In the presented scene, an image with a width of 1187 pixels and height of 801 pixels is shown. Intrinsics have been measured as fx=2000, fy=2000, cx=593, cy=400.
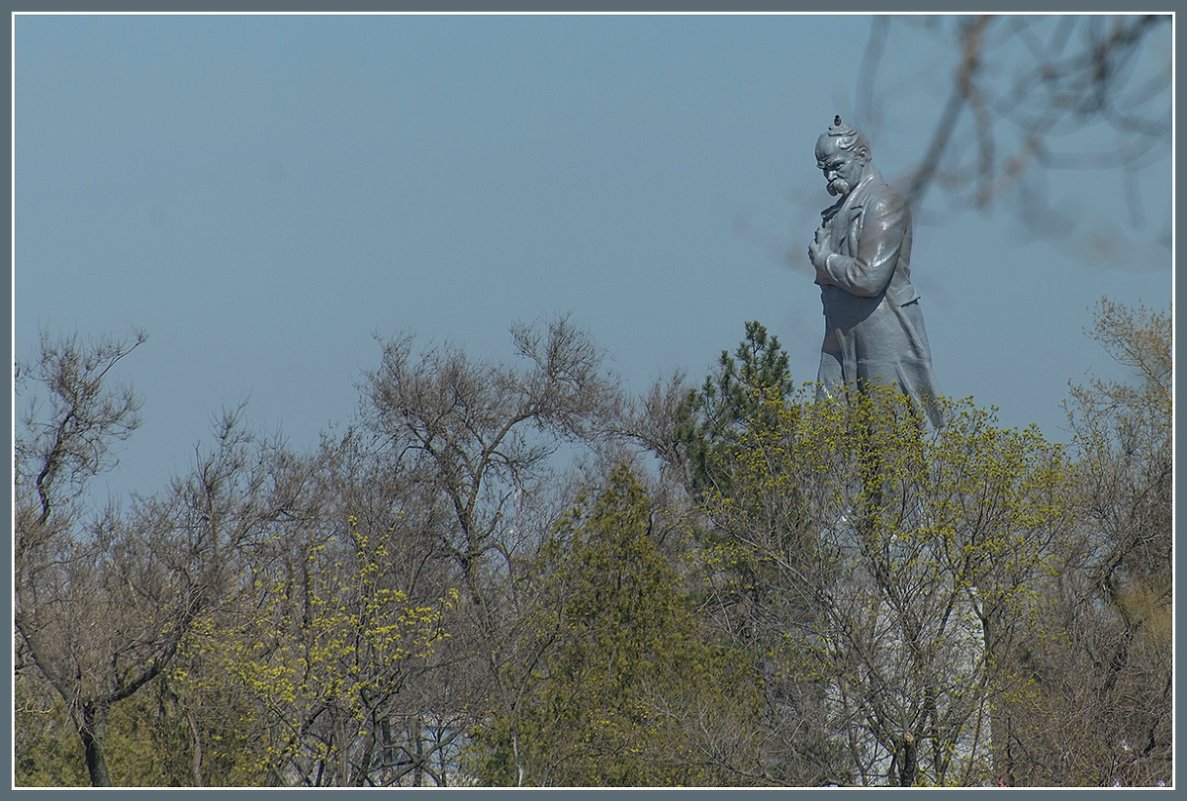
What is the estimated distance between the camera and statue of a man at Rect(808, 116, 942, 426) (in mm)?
17125

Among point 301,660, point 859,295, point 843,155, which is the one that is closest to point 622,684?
point 301,660

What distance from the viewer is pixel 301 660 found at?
56.3ft

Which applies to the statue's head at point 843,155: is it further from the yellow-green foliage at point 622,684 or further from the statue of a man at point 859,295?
the yellow-green foliage at point 622,684

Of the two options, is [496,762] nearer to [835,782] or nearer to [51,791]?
[835,782]

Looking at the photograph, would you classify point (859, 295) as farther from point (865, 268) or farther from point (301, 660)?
point (301, 660)

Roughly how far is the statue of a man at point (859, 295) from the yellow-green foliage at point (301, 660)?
423cm

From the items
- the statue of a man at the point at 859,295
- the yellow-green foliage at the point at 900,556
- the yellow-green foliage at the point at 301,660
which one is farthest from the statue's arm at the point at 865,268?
the yellow-green foliage at the point at 301,660

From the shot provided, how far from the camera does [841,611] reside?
14.4m

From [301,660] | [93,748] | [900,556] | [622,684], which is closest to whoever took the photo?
[900,556]

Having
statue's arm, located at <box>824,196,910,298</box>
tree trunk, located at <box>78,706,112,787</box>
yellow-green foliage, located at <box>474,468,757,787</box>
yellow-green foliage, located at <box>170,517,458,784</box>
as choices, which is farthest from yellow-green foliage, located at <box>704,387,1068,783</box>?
→ tree trunk, located at <box>78,706,112,787</box>

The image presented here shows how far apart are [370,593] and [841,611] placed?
563 centimetres

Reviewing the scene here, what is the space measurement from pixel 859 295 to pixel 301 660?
5742 millimetres

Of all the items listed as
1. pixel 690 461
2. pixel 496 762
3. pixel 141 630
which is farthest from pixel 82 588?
pixel 690 461

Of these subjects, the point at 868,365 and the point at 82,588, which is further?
the point at 82,588
